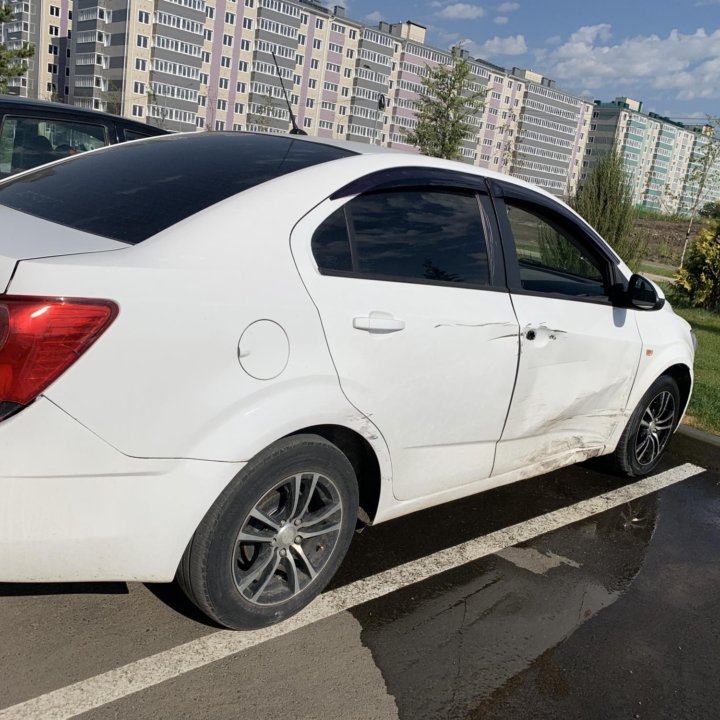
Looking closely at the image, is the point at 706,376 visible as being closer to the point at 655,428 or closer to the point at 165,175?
the point at 655,428

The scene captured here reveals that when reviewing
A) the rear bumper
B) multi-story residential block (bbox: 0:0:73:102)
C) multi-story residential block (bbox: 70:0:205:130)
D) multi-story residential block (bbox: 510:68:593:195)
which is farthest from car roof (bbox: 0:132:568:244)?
multi-story residential block (bbox: 510:68:593:195)

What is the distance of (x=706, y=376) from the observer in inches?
307

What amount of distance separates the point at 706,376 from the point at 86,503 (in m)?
6.99

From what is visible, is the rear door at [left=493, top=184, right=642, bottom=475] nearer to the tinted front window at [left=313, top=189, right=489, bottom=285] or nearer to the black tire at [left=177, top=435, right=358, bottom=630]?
the tinted front window at [left=313, top=189, right=489, bottom=285]

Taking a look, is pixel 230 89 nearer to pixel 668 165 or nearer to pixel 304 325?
pixel 304 325

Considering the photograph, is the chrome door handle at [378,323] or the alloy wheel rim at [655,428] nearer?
the chrome door handle at [378,323]

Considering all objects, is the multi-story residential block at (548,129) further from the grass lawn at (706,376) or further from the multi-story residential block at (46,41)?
the grass lawn at (706,376)

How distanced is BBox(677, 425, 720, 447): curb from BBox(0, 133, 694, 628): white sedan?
2.44 meters

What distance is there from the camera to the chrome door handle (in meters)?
2.76

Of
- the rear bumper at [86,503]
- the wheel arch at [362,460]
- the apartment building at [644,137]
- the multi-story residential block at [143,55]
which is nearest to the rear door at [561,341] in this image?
the wheel arch at [362,460]

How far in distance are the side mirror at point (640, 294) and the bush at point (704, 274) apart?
30.7 feet

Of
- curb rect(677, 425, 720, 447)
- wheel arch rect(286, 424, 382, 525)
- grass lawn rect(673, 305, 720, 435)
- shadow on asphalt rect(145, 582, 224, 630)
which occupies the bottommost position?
Result: shadow on asphalt rect(145, 582, 224, 630)

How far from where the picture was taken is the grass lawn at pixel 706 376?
20.4 feet

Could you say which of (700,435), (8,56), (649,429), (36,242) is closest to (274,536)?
(36,242)
